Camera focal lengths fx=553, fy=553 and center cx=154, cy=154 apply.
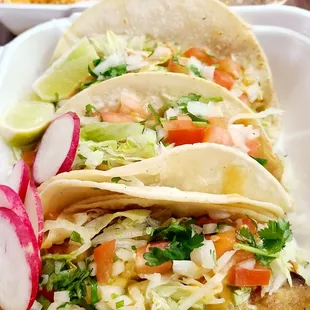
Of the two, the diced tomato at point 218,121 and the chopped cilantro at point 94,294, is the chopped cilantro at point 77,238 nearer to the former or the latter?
the chopped cilantro at point 94,294

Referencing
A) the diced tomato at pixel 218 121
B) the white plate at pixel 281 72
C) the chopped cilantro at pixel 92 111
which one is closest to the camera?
the diced tomato at pixel 218 121

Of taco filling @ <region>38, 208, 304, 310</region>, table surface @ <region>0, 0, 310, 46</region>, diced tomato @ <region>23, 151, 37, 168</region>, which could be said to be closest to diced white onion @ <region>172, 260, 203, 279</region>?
taco filling @ <region>38, 208, 304, 310</region>

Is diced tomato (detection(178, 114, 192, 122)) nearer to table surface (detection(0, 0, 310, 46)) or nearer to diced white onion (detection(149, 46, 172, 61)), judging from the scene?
diced white onion (detection(149, 46, 172, 61))

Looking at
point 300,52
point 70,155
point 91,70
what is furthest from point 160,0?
point 70,155

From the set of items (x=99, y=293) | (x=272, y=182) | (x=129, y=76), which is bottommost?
(x=99, y=293)

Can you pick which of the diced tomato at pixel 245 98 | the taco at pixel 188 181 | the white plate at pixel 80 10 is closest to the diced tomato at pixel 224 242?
the taco at pixel 188 181

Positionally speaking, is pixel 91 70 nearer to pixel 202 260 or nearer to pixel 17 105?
pixel 17 105
